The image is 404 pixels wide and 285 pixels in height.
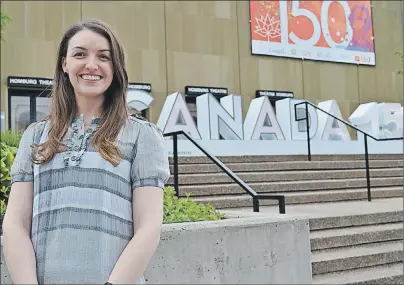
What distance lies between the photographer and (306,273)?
4734 mm

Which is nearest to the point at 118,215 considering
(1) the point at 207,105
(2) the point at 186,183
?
(2) the point at 186,183

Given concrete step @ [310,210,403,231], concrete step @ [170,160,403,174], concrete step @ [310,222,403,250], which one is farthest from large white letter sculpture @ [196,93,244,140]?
concrete step @ [310,222,403,250]

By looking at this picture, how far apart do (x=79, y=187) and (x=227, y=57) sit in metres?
14.8

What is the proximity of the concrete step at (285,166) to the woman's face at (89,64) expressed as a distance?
22.1 ft

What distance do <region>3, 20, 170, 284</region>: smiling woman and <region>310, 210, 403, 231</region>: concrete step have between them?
507 cm

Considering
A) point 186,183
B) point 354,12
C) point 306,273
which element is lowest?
point 306,273

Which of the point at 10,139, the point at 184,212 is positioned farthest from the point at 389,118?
the point at 10,139

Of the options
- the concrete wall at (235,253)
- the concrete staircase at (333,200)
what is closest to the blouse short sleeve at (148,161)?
the concrete wall at (235,253)

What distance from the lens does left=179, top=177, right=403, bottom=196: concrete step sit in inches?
314

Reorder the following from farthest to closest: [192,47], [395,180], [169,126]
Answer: [192,47] < [169,126] < [395,180]

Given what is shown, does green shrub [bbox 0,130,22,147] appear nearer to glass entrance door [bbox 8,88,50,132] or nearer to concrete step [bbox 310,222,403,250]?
concrete step [bbox 310,222,403,250]

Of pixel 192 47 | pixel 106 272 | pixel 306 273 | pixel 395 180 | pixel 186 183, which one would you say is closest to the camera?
pixel 106 272

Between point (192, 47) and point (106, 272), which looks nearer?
point (106, 272)

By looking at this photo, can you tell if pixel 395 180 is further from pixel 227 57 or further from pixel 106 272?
pixel 106 272
